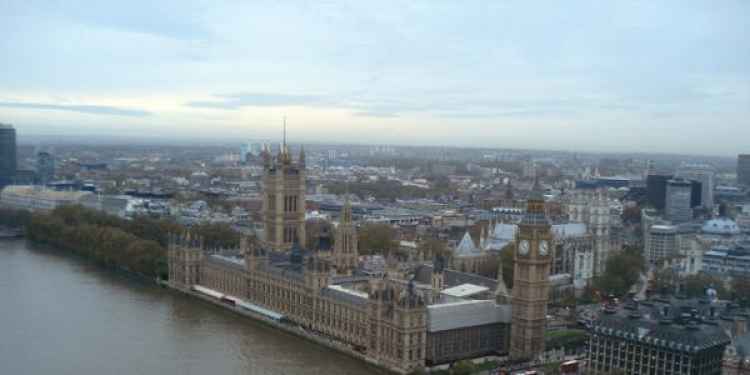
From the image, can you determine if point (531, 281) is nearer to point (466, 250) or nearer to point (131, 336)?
point (131, 336)

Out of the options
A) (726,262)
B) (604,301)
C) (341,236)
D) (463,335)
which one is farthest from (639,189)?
(463,335)

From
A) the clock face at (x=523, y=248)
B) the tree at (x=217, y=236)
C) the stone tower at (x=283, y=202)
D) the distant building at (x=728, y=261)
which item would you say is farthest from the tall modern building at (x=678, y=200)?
the clock face at (x=523, y=248)

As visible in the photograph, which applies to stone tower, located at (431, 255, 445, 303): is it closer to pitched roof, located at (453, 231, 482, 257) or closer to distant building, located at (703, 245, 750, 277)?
pitched roof, located at (453, 231, 482, 257)

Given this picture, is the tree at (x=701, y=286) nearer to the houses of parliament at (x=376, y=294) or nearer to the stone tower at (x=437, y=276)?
the houses of parliament at (x=376, y=294)

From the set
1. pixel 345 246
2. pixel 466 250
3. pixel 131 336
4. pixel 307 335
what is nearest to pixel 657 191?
pixel 466 250

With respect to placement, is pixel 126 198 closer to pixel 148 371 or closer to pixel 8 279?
pixel 8 279

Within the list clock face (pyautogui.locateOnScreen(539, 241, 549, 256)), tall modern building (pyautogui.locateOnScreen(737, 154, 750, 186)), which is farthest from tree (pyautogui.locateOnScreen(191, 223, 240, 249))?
tall modern building (pyautogui.locateOnScreen(737, 154, 750, 186))
